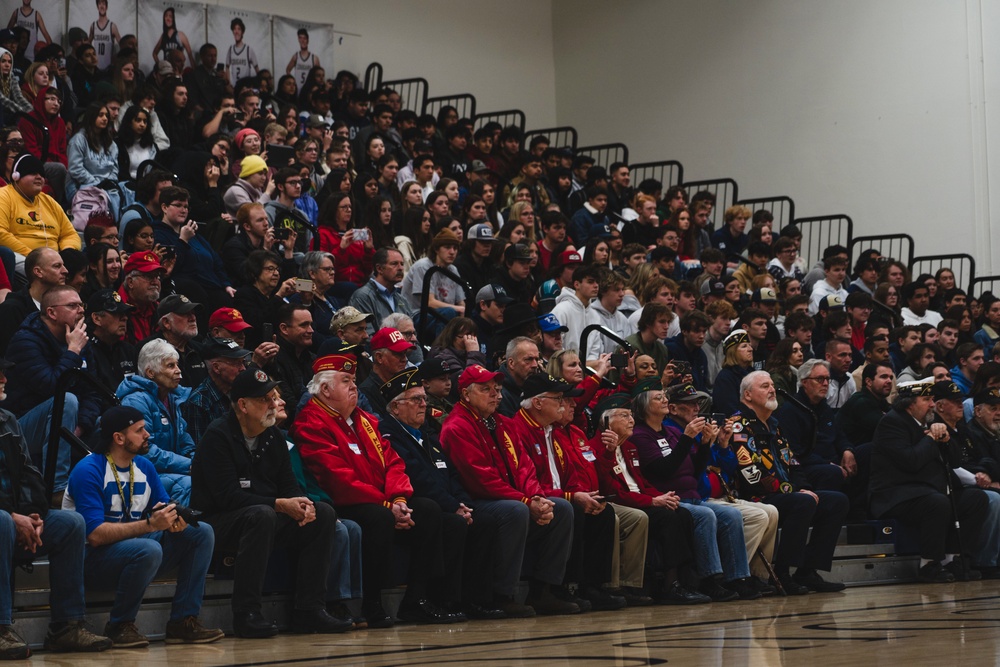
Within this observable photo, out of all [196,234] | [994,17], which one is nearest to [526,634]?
[196,234]

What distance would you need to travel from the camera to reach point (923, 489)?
31.9 ft

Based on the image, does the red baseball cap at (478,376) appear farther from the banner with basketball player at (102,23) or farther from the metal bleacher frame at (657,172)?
the metal bleacher frame at (657,172)

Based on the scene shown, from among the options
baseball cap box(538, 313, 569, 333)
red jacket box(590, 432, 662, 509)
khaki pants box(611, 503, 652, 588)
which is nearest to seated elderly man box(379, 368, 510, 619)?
khaki pants box(611, 503, 652, 588)

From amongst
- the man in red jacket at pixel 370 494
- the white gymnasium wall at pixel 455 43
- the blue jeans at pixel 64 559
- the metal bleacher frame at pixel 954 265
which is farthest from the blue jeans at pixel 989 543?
the white gymnasium wall at pixel 455 43

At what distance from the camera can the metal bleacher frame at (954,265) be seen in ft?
54.3

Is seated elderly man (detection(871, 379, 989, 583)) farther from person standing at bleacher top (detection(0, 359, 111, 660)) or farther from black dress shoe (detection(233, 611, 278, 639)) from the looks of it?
person standing at bleacher top (detection(0, 359, 111, 660))

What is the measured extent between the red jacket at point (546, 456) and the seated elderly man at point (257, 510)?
1.73 metres

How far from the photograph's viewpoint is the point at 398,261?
10.1 meters

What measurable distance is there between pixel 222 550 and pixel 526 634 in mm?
1498

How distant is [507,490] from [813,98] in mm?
12126

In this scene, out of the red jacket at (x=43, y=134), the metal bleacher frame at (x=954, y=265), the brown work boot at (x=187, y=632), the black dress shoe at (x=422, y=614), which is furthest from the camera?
the metal bleacher frame at (x=954, y=265)

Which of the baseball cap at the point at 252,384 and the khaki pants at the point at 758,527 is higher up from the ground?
the baseball cap at the point at 252,384

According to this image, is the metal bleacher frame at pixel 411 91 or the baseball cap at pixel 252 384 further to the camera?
the metal bleacher frame at pixel 411 91

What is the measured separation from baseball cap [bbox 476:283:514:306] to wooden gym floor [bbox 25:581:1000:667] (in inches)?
119
